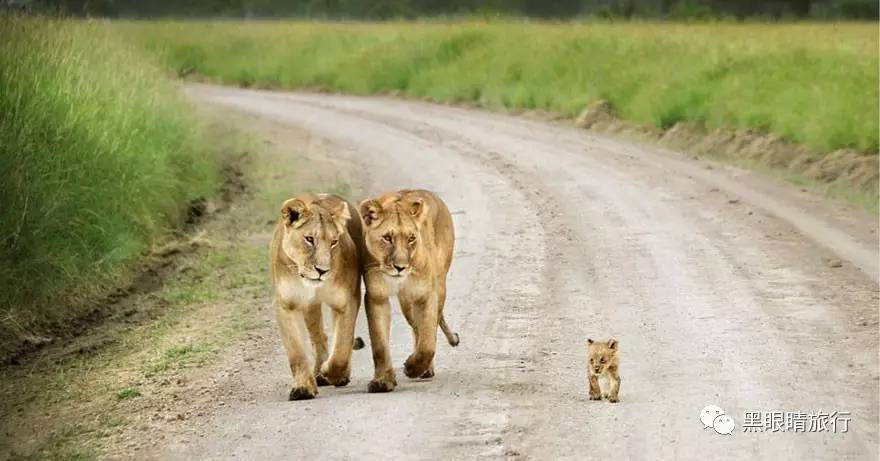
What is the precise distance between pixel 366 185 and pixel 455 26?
20.2 meters

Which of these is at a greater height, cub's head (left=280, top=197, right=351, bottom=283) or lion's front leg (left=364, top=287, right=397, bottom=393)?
cub's head (left=280, top=197, right=351, bottom=283)

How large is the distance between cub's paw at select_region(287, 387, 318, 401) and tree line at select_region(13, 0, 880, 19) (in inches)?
1139

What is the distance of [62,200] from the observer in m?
13.5

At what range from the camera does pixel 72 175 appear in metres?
14.2

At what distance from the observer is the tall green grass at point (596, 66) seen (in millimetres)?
22297

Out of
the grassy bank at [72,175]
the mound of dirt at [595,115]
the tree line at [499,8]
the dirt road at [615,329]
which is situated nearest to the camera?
the dirt road at [615,329]

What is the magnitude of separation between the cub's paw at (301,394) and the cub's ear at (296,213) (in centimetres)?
95

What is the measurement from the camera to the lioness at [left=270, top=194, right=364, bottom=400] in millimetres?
8578

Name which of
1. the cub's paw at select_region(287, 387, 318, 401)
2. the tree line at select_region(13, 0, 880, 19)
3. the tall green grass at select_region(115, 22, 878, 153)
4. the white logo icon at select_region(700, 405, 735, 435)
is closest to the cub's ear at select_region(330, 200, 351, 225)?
the cub's paw at select_region(287, 387, 318, 401)

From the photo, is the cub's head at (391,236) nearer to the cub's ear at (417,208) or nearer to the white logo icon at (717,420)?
the cub's ear at (417,208)

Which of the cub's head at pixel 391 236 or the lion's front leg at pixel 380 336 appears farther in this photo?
the lion's front leg at pixel 380 336

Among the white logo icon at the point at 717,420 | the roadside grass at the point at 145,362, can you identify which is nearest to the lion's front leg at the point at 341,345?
the roadside grass at the point at 145,362

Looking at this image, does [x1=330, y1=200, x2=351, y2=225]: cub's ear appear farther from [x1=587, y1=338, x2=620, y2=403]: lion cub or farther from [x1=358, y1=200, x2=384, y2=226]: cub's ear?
[x1=587, y1=338, x2=620, y2=403]: lion cub

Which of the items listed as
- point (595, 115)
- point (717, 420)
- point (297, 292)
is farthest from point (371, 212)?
point (595, 115)
